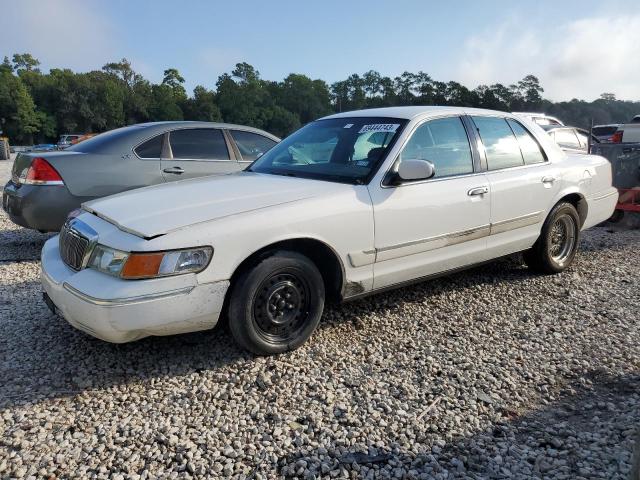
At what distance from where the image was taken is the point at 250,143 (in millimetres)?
6652

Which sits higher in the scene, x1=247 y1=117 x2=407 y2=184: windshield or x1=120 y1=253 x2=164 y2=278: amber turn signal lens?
x1=247 y1=117 x2=407 y2=184: windshield

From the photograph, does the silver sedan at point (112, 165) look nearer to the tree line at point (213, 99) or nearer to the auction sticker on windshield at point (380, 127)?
the auction sticker on windshield at point (380, 127)

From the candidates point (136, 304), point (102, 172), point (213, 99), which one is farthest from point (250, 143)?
point (213, 99)

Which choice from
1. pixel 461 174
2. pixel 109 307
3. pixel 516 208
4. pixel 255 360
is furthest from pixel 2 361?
pixel 516 208

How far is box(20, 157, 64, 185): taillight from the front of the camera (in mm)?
5344

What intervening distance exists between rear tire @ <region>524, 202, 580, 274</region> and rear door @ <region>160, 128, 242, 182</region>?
3609 millimetres

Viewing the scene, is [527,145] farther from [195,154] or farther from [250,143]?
[195,154]

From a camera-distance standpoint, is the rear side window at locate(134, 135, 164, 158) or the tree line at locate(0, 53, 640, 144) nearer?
the rear side window at locate(134, 135, 164, 158)

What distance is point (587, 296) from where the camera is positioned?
4.50 meters

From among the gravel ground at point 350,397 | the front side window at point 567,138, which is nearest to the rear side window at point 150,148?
the gravel ground at point 350,397

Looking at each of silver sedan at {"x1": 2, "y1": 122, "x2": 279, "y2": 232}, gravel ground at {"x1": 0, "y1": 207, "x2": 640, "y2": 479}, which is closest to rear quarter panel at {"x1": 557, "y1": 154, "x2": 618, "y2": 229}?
gravel ground at {"x1": 0, "y1": 207, "x2": 640, "y2": 479}

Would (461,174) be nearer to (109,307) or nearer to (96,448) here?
(109,307)

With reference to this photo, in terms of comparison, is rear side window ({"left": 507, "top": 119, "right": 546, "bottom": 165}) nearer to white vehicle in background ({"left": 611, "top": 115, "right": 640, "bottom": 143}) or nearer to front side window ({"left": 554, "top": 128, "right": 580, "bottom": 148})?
front side window ({"left": 554, "top": 128, "right": 580, "bottom": 148})

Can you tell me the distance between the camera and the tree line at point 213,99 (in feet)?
233
